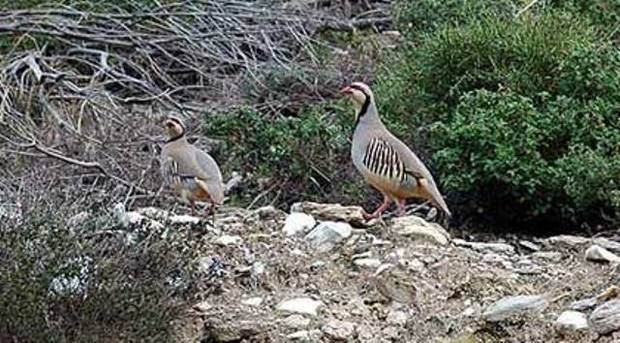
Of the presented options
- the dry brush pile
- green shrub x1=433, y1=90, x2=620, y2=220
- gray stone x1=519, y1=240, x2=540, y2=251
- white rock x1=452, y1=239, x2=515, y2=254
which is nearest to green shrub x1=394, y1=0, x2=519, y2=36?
the dry brush pile

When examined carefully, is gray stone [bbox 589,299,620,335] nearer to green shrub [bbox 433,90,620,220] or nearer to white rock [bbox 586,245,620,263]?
white rock [bbox 586,245,620,263]

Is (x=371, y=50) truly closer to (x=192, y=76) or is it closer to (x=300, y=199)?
(x=192, y=76)

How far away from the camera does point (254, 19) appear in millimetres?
11680

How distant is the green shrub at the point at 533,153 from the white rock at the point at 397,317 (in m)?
2.00

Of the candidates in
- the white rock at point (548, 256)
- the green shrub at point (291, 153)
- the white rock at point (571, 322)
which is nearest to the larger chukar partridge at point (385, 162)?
the white rock at point (548, 256)

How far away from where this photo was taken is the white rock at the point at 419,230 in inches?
246

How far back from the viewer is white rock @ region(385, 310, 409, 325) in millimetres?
5598

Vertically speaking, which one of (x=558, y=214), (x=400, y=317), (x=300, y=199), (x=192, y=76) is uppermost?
(x=400, y=317)

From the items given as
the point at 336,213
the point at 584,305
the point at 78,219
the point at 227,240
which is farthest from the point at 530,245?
the point at 78,219

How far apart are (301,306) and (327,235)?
0.64 m

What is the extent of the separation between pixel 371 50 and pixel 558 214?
13.9ft

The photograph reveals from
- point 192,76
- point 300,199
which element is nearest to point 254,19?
point 192,76

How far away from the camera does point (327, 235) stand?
6.21 meters

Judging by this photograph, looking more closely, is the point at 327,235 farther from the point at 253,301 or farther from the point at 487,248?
the point at 487,248
